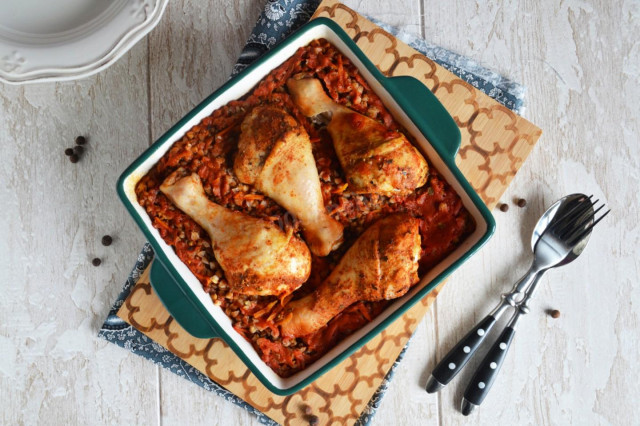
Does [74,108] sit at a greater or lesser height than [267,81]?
lesser

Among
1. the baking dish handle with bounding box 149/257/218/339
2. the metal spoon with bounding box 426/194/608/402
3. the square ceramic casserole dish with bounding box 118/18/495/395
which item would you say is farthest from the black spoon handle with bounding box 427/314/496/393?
the baking dish handle with bounding box 149/257/218/339

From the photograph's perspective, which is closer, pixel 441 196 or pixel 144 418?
pixel 441 196

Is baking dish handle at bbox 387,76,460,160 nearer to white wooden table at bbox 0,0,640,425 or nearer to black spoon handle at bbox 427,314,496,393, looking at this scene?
white wooden table at bbox 0,0,640,425

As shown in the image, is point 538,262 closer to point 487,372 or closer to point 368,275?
point 487,372

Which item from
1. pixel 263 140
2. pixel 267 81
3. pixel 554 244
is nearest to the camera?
pixel 263 140

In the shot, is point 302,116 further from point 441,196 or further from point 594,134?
point 594,134

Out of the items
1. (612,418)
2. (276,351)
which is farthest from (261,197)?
(612,418)
